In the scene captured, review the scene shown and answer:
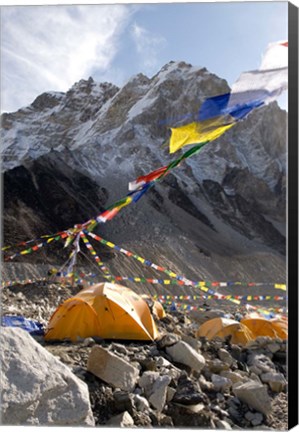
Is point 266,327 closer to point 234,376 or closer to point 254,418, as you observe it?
point 234,376

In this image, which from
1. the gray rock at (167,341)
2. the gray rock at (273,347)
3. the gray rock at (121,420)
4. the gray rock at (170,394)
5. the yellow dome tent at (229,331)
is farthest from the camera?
the yellow dome tent at (229,331)

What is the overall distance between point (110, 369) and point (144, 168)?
41.5 metres

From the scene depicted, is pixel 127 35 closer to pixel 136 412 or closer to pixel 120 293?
pixel 120 293

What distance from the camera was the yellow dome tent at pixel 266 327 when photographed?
776cm

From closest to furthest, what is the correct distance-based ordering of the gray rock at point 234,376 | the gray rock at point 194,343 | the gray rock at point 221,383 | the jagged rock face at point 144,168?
the gray rock at point 221,383 < the gray rock at point 234,376 < the gray rock at point 194,343 < the jagged rock face at point 144,168

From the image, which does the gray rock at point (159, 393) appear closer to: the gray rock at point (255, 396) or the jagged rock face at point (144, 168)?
the gray rock at point (255, 396)

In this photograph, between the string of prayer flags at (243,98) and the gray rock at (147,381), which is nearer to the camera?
the string of prayer flags at (243,98)

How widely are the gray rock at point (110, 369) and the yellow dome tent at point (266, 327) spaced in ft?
12.3

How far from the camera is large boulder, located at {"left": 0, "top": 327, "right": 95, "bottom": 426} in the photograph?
354 centimetres

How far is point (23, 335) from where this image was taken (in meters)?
3.69

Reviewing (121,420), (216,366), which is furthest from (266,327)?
(121,420)

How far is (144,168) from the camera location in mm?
45469

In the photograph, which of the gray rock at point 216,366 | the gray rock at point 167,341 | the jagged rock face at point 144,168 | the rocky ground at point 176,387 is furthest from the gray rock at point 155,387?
the jagged rock face at point 144,168

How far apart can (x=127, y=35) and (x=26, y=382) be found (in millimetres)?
6388
